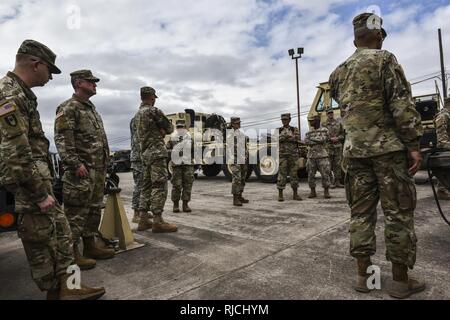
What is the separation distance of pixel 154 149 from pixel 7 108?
236 cm

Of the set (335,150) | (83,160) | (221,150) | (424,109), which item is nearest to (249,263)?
(83,160)

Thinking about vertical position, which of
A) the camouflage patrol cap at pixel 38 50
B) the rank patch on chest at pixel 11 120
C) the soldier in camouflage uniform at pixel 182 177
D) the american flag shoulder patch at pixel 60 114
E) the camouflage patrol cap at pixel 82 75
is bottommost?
the soldier in camouflage uniform at pixel 182 177

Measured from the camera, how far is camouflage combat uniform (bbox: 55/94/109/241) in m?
2.90

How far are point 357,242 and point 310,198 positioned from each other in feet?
13.9

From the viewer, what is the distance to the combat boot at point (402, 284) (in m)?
2.09

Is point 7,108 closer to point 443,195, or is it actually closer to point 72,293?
point 72,293

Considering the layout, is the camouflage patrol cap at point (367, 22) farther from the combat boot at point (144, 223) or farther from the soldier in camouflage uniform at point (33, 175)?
the combat boot at point (144, 223)

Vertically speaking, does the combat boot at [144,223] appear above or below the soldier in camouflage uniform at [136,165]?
below

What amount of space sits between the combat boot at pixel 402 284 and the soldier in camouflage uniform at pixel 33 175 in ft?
6.34

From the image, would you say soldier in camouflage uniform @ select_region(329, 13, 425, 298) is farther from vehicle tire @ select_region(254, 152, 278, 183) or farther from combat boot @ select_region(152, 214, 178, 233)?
vehicle tire @ select_region(254, 152, 278, 183)

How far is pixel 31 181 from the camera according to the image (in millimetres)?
1904

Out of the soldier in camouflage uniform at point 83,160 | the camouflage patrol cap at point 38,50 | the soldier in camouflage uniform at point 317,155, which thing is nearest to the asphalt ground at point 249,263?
the soldier in camouflage uniform at point 83,160
